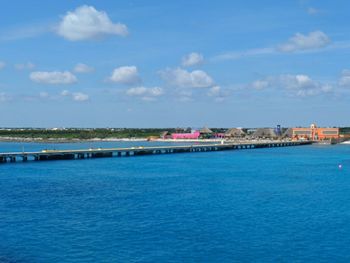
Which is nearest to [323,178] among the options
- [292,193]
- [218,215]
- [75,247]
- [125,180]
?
[292,193]

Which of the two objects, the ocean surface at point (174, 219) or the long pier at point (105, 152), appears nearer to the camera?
the ocean surface at point (174, 219)

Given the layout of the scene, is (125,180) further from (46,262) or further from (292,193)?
(46,262)

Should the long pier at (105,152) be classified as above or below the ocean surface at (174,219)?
above

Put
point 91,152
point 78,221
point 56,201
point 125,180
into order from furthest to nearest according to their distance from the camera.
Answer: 1. point 91,152
2. point 125,180
3. point 56,201
4. point 78,221

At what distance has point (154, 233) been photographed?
34.4m

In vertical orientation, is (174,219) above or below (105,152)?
below

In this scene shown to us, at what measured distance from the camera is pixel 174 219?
128 feet

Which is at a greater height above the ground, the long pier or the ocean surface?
the long pier

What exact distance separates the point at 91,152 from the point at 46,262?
86480 millimetres

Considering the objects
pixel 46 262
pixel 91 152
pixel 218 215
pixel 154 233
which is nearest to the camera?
pixel 46 262

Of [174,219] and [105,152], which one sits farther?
[105,152]

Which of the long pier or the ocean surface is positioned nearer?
the ocean surface

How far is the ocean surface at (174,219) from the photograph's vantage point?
30.0 m

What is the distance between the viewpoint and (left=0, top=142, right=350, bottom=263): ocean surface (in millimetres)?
29969
